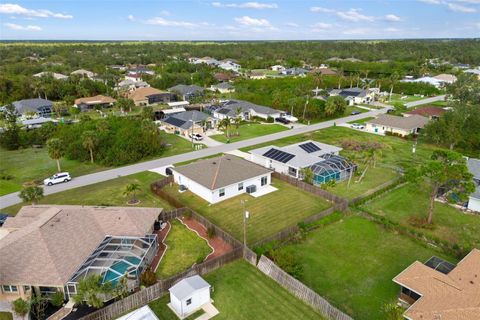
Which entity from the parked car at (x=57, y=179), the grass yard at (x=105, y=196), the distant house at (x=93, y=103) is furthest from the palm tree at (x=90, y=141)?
the distant house at (x=93, y=103)

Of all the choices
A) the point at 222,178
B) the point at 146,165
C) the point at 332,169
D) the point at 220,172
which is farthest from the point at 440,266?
the point at 146,165

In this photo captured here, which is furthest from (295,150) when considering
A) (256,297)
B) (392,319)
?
(392,319)

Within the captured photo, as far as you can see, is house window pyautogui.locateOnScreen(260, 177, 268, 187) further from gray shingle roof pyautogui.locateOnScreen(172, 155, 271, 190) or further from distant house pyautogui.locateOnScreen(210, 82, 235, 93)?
distant house pyautogui.locateOnScreen(210, 82, 235, 93)

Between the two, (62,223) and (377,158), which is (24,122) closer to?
(62,223)

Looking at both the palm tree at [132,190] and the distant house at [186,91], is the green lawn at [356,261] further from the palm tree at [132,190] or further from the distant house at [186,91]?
the distant house at [186,91]

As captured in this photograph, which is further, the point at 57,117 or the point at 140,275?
the point at 57,117
